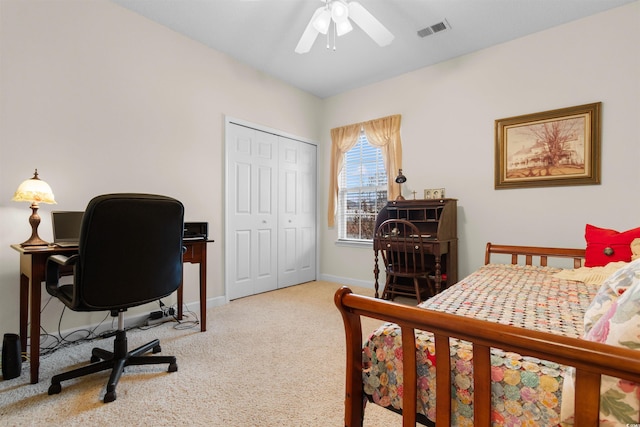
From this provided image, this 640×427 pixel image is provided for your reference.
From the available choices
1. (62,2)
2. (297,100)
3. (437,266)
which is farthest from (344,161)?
(62,2)

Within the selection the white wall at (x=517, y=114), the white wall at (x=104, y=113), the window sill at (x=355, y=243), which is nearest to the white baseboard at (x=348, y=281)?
the white wall at (x=517, y=114)

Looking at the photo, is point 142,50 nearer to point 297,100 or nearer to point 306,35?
point 306,35

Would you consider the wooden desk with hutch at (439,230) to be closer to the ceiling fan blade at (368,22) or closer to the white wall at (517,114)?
the white wall at (517,114)

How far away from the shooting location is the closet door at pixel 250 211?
3289 mm

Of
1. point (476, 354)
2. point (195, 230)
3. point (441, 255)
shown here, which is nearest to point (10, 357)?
point (195, 230)

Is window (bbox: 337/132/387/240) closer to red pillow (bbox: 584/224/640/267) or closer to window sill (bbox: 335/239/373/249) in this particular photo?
window sill (bbox: 335/239/373/249)

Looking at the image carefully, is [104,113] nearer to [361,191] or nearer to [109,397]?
[109,397]

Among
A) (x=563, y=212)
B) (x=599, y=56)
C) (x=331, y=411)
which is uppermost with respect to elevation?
(x=599, y=56)

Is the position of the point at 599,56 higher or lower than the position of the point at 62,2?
lower

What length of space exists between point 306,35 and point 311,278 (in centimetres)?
304

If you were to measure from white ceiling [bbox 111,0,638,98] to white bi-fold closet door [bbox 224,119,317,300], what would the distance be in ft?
2.74

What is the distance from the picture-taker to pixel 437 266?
112 inches

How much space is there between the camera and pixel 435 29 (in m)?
2.73

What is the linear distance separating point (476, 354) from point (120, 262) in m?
1.63
